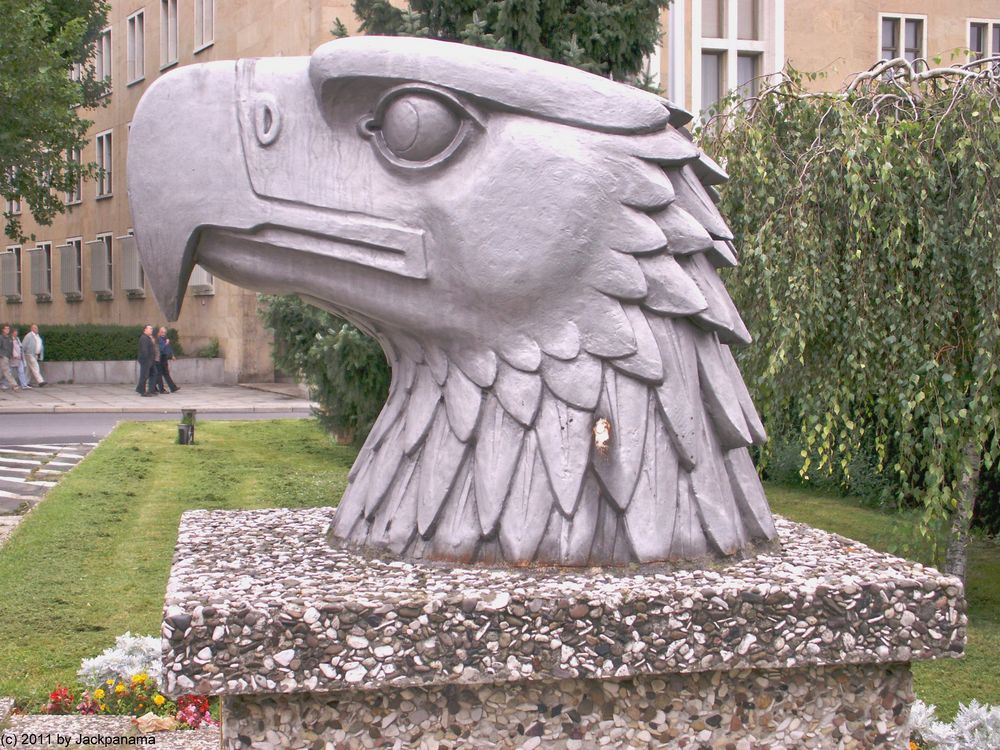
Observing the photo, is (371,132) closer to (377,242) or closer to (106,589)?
(377,242)

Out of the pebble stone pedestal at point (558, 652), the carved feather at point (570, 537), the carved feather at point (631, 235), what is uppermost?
the carved feather at point (631, 235)

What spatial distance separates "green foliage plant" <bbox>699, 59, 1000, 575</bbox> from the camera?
5094 millimetres

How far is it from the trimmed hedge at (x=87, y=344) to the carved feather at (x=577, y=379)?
23.9 m

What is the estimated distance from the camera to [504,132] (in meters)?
2.44

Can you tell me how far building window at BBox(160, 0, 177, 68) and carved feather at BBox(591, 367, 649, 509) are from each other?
2473 cm

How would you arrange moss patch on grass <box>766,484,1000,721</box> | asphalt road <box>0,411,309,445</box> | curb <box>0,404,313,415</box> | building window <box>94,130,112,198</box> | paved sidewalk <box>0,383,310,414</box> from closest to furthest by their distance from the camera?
moss patch on grass <box>766,484,1000,721</box> < asphalt road <box>0,411,309,445</box> < curb <box>0,404,313,415</box> < paved sidewalk <box>0,383,310,414</box> < building window <box>94,130,112,198</box>

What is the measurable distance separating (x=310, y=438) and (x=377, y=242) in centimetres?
1122

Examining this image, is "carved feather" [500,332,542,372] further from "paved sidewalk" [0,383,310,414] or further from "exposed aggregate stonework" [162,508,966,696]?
"paved sidewalk" [0,383,310,414]

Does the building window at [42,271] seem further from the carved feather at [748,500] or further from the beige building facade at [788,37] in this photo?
the carved feather at [748,500]

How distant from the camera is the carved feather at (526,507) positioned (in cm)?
246

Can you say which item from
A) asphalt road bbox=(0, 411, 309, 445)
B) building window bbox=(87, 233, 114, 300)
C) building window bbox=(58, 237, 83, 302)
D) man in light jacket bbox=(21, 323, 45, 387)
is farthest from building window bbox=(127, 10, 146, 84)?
asphalt road bbox=(0, 411, 309, 445)

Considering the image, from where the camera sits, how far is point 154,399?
21000 mm

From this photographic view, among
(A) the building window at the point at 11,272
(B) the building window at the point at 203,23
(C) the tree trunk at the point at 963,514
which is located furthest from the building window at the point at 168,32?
(C) the tree trunk at the point at 963,514

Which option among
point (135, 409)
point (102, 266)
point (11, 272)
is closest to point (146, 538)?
point (135, 409)
